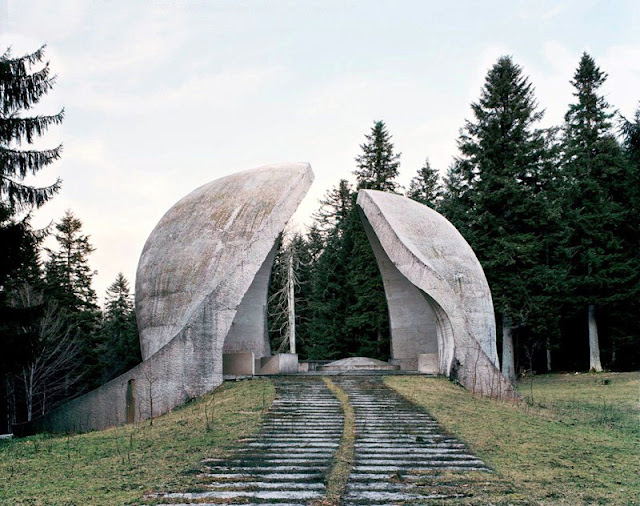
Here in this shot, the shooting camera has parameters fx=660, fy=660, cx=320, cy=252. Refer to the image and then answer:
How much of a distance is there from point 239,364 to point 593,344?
18.5 meters

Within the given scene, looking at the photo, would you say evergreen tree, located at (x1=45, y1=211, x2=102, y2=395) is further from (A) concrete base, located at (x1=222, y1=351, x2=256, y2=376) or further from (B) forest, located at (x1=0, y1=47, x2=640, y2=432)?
(A) concrete base, located at (x1=222, y1=351, x2=256, y2=376)

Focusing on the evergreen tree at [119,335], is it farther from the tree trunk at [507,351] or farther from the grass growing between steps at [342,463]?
the grass growing between steps at [342,463]

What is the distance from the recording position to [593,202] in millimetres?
29297

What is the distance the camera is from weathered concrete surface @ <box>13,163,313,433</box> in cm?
1341

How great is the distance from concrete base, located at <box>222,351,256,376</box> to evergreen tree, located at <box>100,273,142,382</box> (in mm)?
19579

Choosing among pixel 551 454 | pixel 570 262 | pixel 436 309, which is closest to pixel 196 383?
pixel 436 309

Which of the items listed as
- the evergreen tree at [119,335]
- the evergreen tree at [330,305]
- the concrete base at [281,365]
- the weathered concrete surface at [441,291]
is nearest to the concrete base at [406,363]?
the weathered concrete surface at [441,291]

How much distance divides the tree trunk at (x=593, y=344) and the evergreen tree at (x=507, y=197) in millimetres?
2887

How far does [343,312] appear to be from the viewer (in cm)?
3588

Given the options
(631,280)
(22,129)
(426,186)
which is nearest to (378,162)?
(426,186)

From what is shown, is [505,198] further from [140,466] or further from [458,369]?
[140,466]

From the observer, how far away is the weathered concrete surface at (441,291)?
47.8ft

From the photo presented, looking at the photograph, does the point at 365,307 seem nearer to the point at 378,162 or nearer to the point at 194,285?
the point at 378,162

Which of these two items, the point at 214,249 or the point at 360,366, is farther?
the point at 360,366
